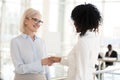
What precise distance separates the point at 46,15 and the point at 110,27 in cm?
361

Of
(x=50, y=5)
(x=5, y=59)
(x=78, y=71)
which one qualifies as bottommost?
(x=5, y=59)

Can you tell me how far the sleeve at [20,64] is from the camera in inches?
92.0

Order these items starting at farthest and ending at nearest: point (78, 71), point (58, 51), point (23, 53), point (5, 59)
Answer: point (58, 51) < point (5, 59) < point (23, 53) < point (78, 71)

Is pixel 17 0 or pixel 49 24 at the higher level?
pixel 17 0

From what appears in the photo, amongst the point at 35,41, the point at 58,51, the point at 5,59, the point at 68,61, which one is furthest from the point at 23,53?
the point at 58,51

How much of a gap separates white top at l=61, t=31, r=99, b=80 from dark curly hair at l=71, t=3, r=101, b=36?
0.17 ft

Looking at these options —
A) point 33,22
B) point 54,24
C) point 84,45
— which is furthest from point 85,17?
point 54,24

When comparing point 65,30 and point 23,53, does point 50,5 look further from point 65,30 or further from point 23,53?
point 23,53

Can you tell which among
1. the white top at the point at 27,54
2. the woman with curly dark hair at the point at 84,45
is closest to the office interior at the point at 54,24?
the white top at the point at 27,54

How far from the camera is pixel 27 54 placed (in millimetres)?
2447

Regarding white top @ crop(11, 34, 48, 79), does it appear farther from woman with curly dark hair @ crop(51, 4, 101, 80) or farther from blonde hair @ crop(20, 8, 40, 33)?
woman with curly dark hair @ crop(51, 4, 101, 80)

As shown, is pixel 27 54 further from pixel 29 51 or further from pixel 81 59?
pixel 81 59

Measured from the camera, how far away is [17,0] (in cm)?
1341

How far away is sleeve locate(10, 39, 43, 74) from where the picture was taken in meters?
2.34
